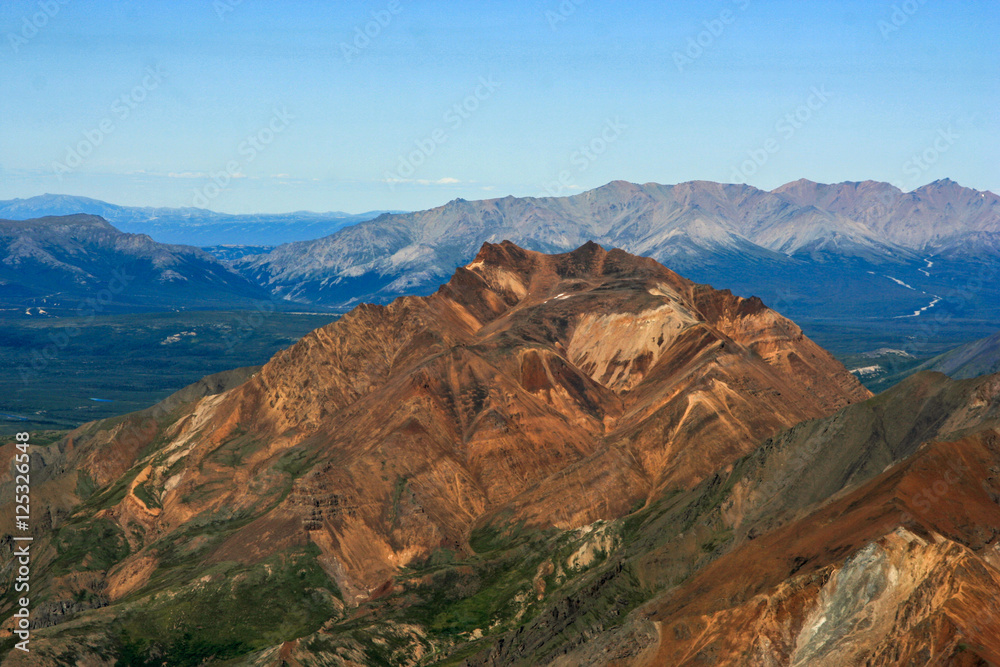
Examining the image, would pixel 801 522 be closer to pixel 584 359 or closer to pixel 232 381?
pixel 584 359

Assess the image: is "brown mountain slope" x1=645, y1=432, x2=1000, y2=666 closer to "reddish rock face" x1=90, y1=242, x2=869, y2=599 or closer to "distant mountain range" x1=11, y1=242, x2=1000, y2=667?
"distant mountain range" x1=11, y1=242, x2=1000, y2=667

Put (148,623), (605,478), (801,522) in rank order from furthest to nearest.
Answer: (605,478), (148,623), (801,522)

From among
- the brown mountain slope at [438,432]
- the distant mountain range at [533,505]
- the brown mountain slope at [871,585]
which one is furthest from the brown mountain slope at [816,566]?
the brown mountain slope at [438,432]

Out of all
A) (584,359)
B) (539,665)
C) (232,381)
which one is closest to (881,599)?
(539,665)

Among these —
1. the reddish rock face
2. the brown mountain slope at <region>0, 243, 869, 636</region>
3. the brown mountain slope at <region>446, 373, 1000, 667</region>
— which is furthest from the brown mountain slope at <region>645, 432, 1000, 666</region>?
the brown mountain slope at <region>0, 243, 869, 636</region>

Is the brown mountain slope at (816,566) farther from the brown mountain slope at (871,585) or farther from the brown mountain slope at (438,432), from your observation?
the brown mountain slope at (438,432)

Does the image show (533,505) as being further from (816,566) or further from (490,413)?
(816,566)
